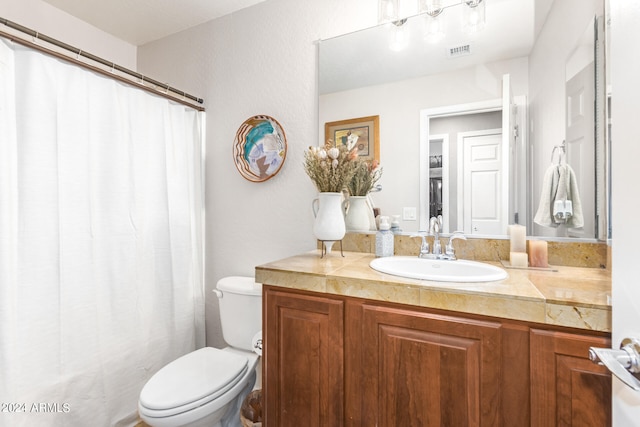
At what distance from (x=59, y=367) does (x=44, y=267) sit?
1.51ft

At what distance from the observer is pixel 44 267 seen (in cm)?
133

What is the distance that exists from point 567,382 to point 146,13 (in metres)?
2.74

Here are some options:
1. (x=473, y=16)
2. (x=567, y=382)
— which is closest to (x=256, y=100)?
(x=473, y=16)

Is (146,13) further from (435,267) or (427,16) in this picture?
(435,267)

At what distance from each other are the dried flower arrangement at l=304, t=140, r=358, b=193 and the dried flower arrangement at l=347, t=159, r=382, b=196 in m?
0.12

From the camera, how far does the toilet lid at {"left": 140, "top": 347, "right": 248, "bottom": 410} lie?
4.02ft

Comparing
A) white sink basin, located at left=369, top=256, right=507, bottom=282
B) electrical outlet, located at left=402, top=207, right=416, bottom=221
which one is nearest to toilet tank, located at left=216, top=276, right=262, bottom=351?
white sink basin, located at left=369, top=256, right=507, bottom=282

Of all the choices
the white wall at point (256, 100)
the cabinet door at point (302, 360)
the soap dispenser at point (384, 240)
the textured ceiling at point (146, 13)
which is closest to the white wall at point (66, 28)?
the textured ceiling at point (146, 13)

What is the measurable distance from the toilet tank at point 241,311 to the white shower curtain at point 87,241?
38cm

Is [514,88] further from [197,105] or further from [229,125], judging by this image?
[197,105]

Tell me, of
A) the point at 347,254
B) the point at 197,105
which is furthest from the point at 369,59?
the point at 197,105

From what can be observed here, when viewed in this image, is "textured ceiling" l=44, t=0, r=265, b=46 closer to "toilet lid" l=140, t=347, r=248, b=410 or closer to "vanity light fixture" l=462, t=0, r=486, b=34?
"vanity light fixture" l=462, t=0, r=486, b=34

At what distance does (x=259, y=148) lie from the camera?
190 cm

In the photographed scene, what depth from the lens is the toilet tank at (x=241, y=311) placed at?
5.50 ft
